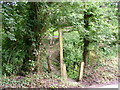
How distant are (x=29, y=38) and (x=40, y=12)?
2.97 ft

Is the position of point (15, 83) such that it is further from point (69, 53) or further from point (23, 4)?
point (69, 53)

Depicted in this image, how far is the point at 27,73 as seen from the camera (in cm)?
358

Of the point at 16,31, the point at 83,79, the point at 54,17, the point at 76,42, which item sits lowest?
the point at 83,79

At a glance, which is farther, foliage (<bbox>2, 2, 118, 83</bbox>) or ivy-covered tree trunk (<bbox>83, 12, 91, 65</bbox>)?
ivy-covered tree trunk (<bbox>83, 12, 91, 65</bbox>)

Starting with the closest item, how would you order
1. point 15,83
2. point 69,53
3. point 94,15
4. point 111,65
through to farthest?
point 15,83 → point 94,15 → point 111,65 → point 69,53

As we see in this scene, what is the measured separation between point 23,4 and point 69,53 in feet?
11.5

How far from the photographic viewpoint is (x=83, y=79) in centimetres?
479

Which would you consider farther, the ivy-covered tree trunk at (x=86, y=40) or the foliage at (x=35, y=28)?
the ivy-covered tree trunk at (x=86, y=40)

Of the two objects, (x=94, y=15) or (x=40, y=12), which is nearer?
(x=40, y=12)

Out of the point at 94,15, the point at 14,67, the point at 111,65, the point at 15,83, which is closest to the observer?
the point at 15,83

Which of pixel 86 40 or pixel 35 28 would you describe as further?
pixel 86 40

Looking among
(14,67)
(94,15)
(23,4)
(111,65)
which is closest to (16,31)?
(23,4)

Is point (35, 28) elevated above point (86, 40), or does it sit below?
above

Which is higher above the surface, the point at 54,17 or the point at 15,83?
A: the point at 54,17
